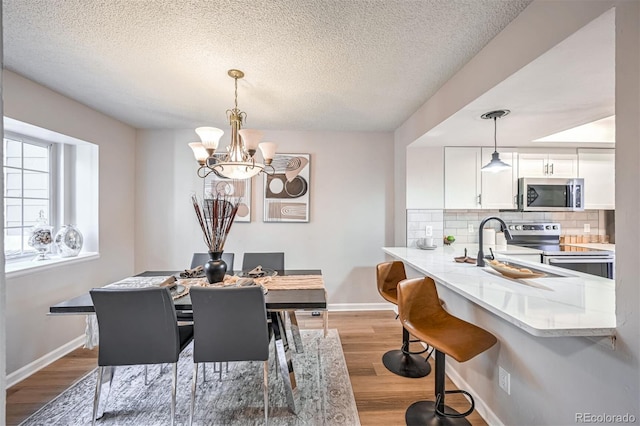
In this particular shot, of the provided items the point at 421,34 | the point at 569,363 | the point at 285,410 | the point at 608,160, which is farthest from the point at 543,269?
the point at 608,160

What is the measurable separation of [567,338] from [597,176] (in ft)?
9.90

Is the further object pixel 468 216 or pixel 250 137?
pixel 468 216

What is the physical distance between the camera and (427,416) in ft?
5.92

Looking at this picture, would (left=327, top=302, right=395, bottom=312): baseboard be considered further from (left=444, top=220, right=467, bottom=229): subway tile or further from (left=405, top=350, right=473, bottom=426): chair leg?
(left=405, top=350, right=473, bottom=426): chair leg

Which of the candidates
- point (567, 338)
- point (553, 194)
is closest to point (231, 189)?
point (567, 338)

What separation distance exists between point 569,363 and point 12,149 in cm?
424

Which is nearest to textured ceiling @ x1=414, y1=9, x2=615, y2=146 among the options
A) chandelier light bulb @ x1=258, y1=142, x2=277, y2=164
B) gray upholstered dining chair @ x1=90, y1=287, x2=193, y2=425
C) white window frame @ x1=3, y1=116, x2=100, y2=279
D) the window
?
chandelier light bulb @ x1=258, y1=142, x2=277, y2=164

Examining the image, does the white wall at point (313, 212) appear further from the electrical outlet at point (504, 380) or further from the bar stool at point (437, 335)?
the electrical outlet at point (504, 380)

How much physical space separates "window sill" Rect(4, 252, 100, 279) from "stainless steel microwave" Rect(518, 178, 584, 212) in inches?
186

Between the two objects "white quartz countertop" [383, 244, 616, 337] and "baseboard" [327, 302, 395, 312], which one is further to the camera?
"baseboard" [327, 302, 395, 312]

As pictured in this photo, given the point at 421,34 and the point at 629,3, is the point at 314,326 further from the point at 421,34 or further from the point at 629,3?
the point at 629,3

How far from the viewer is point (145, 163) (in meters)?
3.65

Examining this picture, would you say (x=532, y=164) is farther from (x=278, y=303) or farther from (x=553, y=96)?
(x=278, y=303)

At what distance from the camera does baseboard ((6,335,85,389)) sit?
2220 mm
